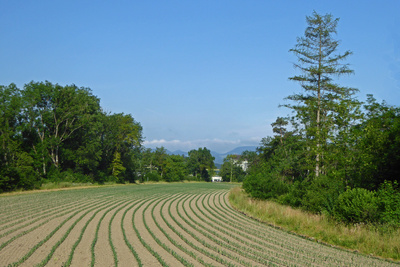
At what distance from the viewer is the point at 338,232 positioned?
1309 centimetres

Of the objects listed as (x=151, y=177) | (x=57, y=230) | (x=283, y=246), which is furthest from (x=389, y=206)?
(x=151, y=177)

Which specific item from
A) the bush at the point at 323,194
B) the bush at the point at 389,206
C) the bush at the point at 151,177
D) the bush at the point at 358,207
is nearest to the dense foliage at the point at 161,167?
the bush at the point at 151,177

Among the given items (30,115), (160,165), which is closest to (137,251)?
(30,115)

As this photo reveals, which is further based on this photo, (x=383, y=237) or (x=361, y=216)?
(x=361, y=216)

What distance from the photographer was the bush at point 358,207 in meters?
12.8

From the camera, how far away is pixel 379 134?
14.8 meters

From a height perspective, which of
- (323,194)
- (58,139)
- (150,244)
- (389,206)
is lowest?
(150,244)

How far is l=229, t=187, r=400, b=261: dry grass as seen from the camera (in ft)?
35.8

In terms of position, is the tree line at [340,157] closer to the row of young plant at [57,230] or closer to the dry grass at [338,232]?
the dry grass at [338,232]

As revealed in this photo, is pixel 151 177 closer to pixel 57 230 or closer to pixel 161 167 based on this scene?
pixel 161 167

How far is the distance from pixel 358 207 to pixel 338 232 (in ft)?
4.60

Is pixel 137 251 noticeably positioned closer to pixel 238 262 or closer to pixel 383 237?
pixel 238 262

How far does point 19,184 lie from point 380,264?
31.1 metres

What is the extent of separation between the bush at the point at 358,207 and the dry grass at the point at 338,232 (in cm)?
44
